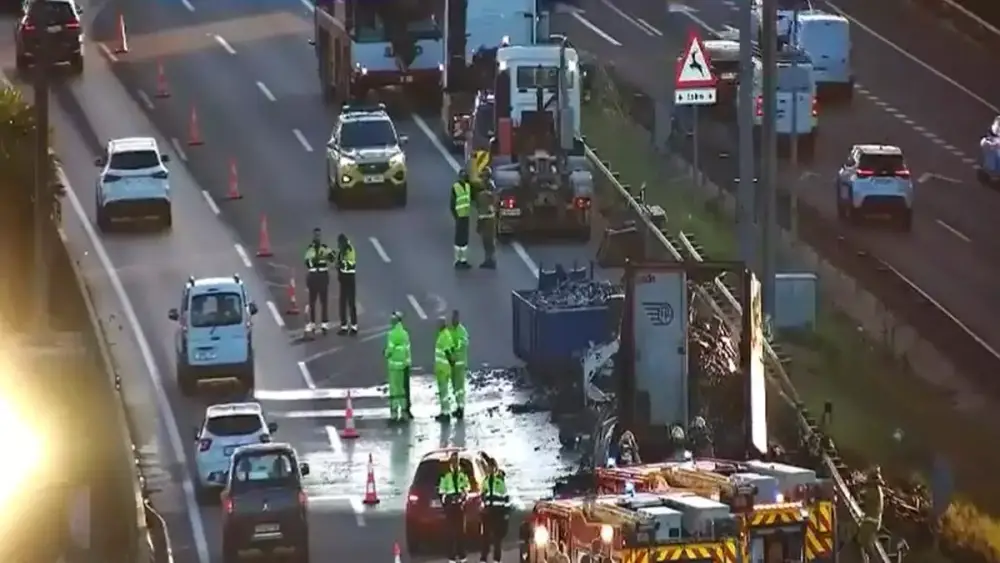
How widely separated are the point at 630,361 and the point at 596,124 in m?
22.2

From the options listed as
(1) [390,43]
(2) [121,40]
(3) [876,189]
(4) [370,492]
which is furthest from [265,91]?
(4) [370,492]

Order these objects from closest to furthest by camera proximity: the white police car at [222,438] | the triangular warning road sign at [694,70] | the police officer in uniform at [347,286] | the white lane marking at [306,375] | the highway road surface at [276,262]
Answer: the white police car at [222,438]
the highway road surface at [276,262]
the triangular warning road sign at [694,70]
the white lane marking at [306,375]
the police officer in uniform at [347,286]

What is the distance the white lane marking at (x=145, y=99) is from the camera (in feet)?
196

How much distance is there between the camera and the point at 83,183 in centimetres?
5362

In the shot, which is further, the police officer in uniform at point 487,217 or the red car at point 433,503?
the police officer in uniform at point 487,217

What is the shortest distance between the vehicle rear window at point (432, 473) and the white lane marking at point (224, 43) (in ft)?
113

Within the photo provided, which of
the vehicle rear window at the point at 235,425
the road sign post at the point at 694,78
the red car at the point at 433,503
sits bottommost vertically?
the vehicle rear window at the point at 235,425

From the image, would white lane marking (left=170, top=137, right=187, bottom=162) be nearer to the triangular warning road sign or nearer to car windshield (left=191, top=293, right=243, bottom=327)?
car windshield (left=191, top=293, right=243, bottom=327)

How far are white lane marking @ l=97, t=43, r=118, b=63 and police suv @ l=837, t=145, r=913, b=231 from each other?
19.4 metres

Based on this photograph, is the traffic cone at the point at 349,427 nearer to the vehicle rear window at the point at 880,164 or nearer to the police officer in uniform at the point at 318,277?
the police officer in uniform at the point at 318,277

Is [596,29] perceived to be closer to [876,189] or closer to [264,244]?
[876,189]

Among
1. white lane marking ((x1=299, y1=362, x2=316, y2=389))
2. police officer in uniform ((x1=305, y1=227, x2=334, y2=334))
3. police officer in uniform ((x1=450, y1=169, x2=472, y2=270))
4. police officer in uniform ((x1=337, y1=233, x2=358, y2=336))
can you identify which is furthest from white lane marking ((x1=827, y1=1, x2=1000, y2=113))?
white lane marking ((x1=299, y1=362, x2=316, y2=389))

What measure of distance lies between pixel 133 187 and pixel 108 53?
15384 mm

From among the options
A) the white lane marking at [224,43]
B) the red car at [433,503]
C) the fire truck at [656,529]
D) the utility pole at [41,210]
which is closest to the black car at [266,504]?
the red car at [433,503]
